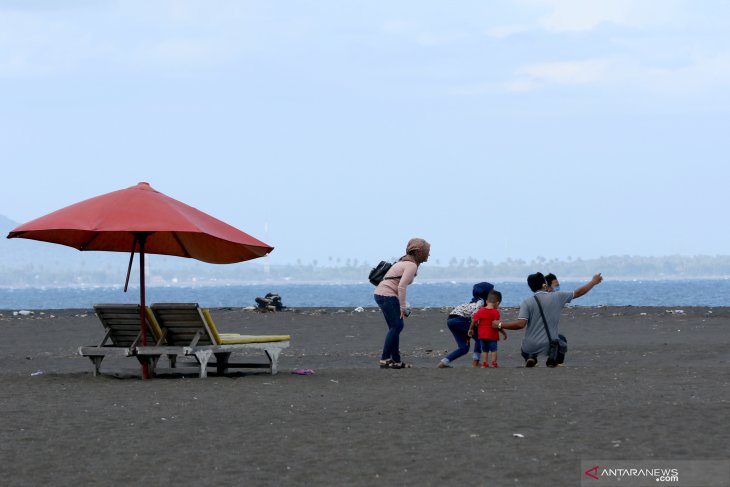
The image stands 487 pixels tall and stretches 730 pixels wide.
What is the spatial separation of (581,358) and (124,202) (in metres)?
8.52

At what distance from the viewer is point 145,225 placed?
13.9m

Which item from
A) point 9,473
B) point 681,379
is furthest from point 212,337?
point 9,473

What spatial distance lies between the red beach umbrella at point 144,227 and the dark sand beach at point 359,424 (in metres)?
1.70

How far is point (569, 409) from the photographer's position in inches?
429

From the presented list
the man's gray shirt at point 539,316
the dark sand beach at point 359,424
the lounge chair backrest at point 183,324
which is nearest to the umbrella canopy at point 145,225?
the lounge chair backrest at point 183,324

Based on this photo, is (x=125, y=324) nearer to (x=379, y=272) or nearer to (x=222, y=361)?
(x=222, y=361)

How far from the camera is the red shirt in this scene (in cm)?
1554

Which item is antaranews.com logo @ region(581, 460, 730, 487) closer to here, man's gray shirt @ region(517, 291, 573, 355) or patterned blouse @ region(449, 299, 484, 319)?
man's gray shirt @ region(517, 291, 573, 355)

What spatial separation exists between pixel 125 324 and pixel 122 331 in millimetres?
→ 164

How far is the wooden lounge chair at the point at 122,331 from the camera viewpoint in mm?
14945

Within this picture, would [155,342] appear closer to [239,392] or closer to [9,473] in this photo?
[239,392]

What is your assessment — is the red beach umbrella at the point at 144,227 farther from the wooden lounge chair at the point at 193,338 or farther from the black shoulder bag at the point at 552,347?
the black shoulder bag at the point at 552,347

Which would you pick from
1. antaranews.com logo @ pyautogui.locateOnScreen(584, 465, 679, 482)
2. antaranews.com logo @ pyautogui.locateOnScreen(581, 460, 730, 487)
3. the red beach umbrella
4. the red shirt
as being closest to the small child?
the red shirt

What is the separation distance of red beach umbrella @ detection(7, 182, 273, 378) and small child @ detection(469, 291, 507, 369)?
2.82m
